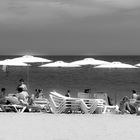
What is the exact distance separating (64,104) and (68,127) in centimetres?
371

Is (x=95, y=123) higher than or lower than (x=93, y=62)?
lower

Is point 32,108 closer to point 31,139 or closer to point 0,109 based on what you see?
point 0,109

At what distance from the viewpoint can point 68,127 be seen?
38.4ft

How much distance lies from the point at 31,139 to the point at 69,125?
95.3 inches

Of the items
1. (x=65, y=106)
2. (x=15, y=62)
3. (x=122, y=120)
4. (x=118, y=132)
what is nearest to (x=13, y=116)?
(x=65, y=106)

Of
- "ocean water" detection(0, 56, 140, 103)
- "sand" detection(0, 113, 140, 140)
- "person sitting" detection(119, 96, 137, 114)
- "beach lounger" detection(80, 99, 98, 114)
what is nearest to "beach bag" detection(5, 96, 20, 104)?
"sand" detection(0, 113, 140, 140)

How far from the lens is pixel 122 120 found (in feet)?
43.6

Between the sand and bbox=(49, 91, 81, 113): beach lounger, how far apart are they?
800 millimetres

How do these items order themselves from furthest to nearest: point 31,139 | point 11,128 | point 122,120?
point 122,120 < point 11,128 < point 31,139

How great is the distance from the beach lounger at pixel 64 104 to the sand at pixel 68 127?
2.63ft

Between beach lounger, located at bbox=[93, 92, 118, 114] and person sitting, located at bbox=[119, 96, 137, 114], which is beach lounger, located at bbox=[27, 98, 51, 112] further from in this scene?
person sitting, located at bbox=[119, 96, 137, 114]

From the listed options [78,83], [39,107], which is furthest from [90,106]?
Result: [78,83]

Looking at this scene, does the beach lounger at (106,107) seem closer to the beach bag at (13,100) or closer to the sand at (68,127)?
the sand at (68,127)

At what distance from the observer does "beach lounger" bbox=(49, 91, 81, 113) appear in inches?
605
